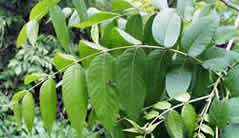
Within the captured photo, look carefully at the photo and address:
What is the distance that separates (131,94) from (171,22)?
0.34ft

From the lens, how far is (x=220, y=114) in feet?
0.85

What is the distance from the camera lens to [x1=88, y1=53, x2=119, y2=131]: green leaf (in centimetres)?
25

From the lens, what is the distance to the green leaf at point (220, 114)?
0.26 m

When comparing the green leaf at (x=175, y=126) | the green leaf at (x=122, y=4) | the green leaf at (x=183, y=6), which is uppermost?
the green leaf at (x=122, y=4)

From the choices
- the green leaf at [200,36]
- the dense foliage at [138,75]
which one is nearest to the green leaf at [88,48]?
the dense foliage at [138,75]

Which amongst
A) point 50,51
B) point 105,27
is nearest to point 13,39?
point 50,51

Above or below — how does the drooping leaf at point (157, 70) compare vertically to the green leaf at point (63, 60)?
below

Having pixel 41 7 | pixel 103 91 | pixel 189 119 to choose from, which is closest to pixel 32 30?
pixel 41 7

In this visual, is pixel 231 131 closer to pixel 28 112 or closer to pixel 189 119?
pixel 189 119

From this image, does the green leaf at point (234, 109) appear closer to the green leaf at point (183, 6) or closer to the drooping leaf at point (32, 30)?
the green leaf at point (183, 6)

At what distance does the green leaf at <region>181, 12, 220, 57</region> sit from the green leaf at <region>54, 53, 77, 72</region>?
144 mm

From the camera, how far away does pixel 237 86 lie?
0.26 m

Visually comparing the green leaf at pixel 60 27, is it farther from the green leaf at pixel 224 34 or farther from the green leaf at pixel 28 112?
the green leaf at pixel 224 34

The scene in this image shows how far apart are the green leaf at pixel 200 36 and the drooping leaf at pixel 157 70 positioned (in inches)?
1.1
